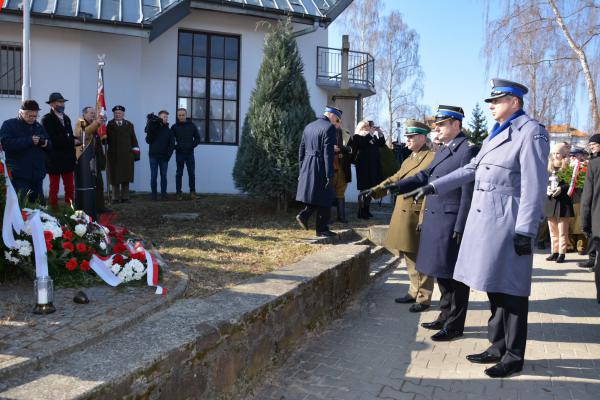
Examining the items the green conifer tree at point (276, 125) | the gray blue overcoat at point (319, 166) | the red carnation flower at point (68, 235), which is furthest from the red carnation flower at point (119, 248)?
the green conifer tree at point (276, 125)

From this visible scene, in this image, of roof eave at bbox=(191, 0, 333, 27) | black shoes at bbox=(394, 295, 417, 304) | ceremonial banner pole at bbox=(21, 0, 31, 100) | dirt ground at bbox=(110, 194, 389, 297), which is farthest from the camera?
roof eave at bbox=(191, 0, 333, 27)

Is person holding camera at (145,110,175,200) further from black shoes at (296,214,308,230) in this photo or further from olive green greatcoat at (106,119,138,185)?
black shoes at (296,214,308,230)

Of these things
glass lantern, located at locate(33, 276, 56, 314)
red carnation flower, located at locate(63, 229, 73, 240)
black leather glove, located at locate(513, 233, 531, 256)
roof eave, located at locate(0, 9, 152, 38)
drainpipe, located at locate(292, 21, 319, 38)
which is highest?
drainpipe, located at locate(292, 21, 319, 38)

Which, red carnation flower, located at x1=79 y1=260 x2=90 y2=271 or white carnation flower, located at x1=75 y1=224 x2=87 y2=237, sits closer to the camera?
red carnation flower, located at x1=79 y1=260 x2=90 y2=271

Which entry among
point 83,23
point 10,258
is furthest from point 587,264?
point 83,23

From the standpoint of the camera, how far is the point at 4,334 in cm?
317

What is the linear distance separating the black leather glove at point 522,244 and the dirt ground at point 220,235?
7.38 ft

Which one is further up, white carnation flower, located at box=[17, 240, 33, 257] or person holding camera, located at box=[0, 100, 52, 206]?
person holding camera, located at box=[0, 100, 52, 206]

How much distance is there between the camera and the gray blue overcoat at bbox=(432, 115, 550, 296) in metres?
3.78

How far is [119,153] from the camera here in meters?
11.0

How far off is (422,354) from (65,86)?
1015 centimetres

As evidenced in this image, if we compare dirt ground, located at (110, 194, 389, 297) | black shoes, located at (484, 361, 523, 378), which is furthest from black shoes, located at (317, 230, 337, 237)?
black shoes, located at (484, 361, 523, 378)

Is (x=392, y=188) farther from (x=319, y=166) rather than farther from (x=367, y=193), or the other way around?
(x=319, y=166)

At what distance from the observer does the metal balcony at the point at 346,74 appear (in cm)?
1697
